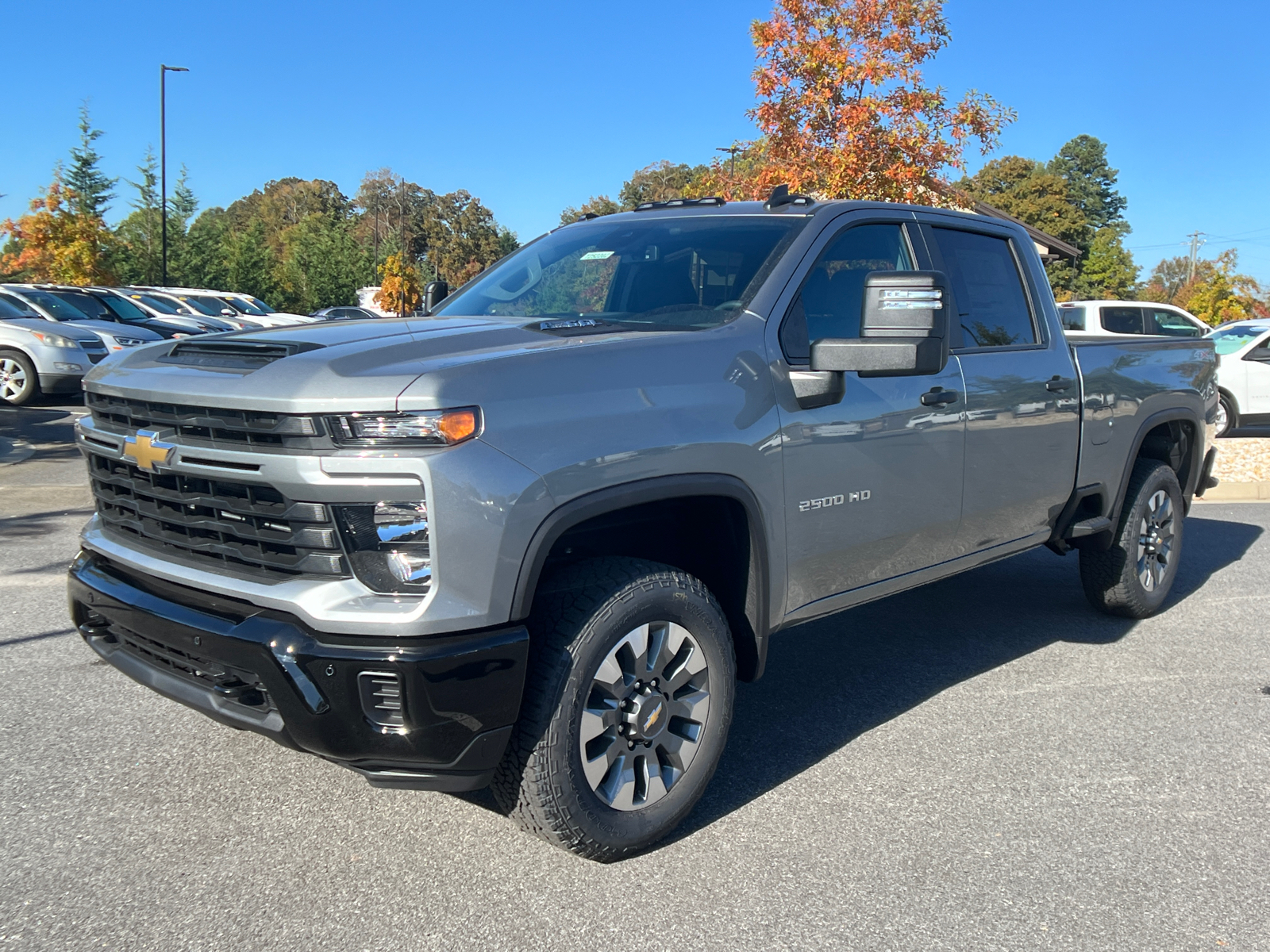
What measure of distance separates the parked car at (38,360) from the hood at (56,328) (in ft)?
0.03

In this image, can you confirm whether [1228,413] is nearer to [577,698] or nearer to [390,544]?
[577,698]

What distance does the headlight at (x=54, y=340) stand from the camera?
47.0 feet

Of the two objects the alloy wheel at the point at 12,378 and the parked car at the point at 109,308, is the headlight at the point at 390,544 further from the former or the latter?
the parked car at the point at 109,308

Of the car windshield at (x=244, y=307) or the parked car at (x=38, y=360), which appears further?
the car windshield at (x=244, y=307)

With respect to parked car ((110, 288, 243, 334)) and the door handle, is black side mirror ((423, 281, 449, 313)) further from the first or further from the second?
parked car ((110, 288, 243, 334))

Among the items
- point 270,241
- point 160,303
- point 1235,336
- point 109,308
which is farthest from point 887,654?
point 270,241

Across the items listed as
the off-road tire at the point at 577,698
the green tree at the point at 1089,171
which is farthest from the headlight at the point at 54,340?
the green tree at the point at 1089,171

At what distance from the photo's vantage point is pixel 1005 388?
14.8ft

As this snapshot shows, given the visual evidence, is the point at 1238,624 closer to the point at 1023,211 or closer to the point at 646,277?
the point at 646,277

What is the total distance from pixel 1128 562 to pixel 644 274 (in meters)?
3.21

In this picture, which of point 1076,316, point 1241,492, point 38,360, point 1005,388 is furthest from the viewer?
point 1076,316

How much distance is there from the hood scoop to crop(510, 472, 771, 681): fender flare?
0.89m

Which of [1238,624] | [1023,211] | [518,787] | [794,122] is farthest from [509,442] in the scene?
[1023,211]

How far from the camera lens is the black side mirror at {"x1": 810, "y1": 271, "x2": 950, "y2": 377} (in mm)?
3375
